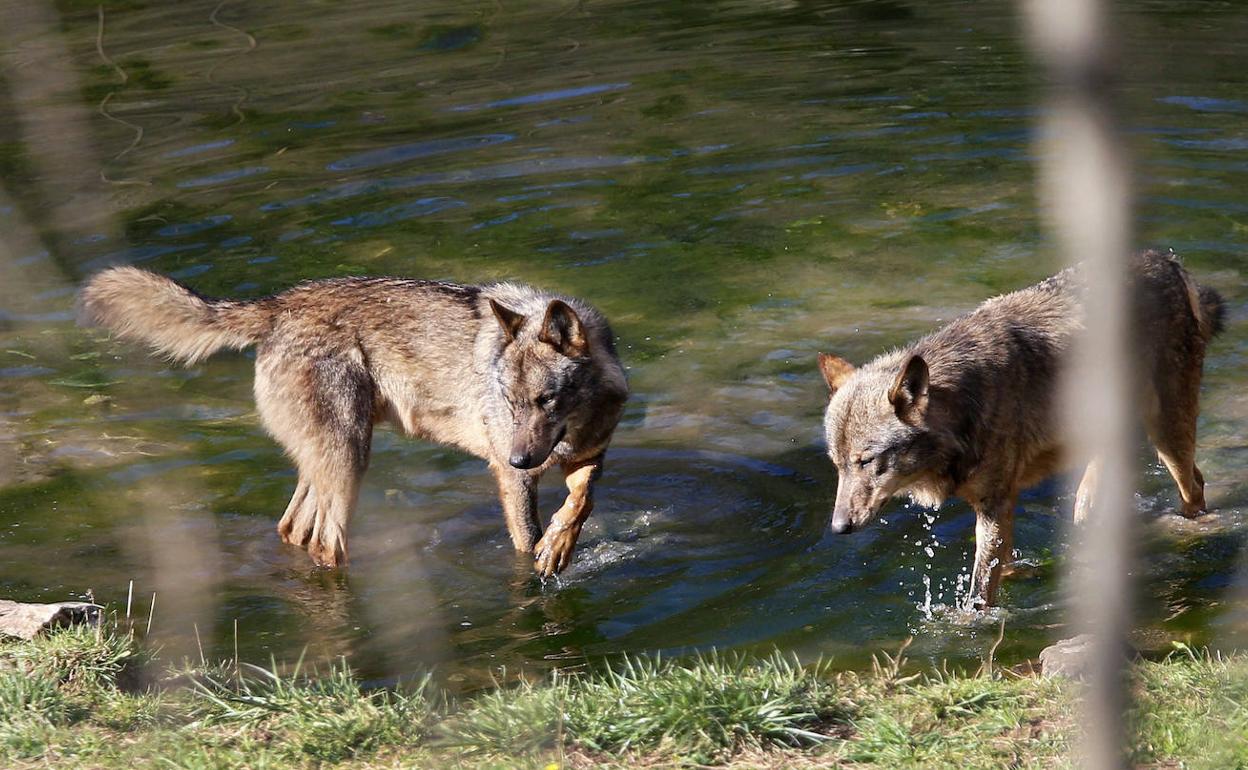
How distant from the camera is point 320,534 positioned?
793 cm

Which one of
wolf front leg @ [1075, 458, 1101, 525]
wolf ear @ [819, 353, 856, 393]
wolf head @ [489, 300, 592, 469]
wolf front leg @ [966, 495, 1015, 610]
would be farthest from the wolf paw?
wolf front leg @ [1075, 458, 1101, 525]

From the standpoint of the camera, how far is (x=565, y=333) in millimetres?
7789

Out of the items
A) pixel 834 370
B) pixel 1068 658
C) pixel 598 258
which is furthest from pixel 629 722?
pixel 598 258

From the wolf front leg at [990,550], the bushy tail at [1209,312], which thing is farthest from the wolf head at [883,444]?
the bushy tail at [1209,312]

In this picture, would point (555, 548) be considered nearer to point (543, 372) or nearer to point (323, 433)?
point (543, 372)

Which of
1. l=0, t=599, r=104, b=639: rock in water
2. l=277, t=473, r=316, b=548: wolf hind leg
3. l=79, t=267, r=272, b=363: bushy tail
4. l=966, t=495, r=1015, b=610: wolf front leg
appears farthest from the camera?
l=79, t=267, r=272, b=363: bushy tail

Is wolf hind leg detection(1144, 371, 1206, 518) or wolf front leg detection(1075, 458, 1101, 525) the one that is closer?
wolf hind leg detection(1144, 371, 1206, 518)

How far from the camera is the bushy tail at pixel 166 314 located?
8.13 meters

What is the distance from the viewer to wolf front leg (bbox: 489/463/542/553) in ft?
25.3

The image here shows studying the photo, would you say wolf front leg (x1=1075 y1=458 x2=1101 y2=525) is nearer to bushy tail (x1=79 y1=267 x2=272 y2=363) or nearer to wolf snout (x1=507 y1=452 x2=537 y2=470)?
wolf snout (x1=507 y1=452 x2=537 y2=470)

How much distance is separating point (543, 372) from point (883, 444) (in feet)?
6.90

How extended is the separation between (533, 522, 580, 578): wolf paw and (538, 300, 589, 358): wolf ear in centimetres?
99

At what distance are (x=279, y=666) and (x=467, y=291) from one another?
2.90m

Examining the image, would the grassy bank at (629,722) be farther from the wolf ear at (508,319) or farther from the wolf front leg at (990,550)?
the wolf ear at (508,319)
